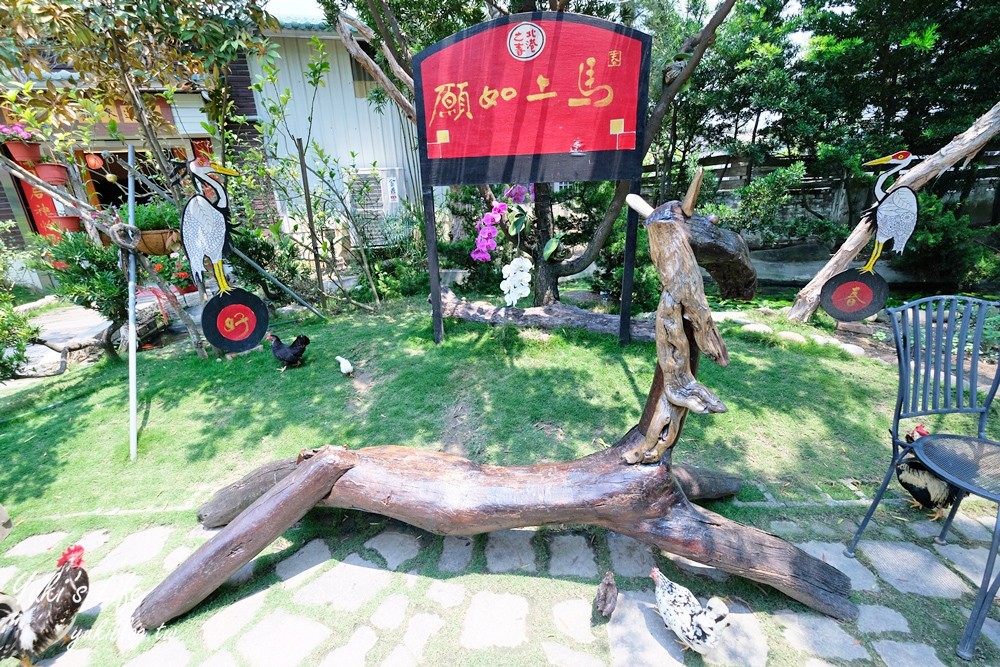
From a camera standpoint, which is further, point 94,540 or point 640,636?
point 94,540

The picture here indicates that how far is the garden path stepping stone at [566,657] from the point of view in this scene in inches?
73.4

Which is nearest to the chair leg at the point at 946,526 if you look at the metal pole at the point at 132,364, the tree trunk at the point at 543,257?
the tree trunk at the point at 543,257

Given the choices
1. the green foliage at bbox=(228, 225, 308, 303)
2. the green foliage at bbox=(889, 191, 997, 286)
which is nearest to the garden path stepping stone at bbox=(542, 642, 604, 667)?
the green foliage at bbox=(228, 225, 308, 303)

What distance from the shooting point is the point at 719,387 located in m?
4.09

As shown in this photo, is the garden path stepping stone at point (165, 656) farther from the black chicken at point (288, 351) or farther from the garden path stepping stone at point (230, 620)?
the black chicken at point (288, 351)

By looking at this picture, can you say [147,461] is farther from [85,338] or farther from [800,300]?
[800,300]

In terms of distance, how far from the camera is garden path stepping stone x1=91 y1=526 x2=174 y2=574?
2.53 metres

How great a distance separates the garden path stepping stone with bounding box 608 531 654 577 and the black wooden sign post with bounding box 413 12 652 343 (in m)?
3.16

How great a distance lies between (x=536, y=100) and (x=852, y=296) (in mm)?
3726

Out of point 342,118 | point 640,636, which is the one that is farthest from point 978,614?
point 342,118

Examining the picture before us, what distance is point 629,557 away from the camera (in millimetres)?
2412

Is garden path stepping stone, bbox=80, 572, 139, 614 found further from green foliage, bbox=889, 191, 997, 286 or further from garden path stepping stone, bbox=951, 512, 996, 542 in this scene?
green foliage, bbox=889, 191, 997, 286

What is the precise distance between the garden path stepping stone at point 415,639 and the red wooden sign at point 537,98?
12.5ft

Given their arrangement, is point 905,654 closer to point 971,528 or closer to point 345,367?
point 971,528
